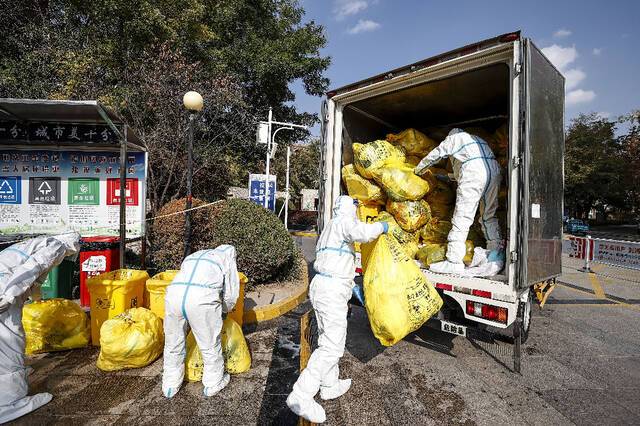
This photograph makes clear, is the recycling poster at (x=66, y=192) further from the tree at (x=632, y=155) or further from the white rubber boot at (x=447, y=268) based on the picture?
the tree at (x=632, y=155)

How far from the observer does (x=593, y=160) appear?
21859 millimetres

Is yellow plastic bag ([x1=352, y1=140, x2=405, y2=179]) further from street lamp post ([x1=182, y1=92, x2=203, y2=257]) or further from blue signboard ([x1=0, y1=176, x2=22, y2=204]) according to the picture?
blue signboard ([x1=0, y1=176, x2=22, y2=204])

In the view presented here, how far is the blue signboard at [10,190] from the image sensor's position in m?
4.41

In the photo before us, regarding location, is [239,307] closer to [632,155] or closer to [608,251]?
[608,251]

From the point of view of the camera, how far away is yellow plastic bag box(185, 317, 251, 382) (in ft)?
9.00

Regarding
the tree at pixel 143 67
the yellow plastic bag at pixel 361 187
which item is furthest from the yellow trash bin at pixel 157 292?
the tree at pixel 143 67

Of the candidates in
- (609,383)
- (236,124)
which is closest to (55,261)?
(609,383)

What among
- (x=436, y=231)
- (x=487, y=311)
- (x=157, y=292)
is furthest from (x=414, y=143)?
(x=157, y=292)

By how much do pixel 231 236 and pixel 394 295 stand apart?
276cm

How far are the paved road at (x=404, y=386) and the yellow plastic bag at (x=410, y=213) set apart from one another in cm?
126

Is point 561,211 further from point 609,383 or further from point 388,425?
point 388,425

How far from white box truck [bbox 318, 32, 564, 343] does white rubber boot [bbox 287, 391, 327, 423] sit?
1.38 metres

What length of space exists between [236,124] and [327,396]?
9316 mm

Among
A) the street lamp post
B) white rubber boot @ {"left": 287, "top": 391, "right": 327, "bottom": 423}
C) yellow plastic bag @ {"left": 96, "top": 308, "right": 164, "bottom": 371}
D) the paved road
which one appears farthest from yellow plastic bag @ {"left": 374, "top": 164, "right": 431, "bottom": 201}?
yellow plastic bag @ {"left": 96, "top": 308, "right": 164, "bottom": 371}
